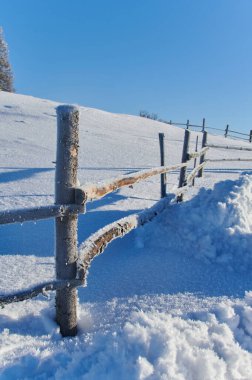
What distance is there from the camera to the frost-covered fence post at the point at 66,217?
2.29 m

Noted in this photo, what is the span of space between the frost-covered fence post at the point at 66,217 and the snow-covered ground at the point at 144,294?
0.16 meters

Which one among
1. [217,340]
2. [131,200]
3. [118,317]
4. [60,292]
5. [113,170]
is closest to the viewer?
[217,340]

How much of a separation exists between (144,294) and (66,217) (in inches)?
50.8

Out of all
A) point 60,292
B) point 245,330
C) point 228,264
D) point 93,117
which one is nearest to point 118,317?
point 60,292

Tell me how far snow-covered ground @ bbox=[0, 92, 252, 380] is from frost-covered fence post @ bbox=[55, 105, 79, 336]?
0.53 ft

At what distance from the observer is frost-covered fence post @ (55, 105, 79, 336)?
2287 mm

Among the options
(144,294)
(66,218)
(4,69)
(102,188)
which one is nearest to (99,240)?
(102,188)

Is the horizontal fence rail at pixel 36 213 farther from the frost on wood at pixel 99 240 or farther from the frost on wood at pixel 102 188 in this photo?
the frost on wood at pixel 99 240

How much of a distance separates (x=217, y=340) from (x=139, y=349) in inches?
21.6

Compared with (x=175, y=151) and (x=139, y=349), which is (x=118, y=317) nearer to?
(x=139, y=349)

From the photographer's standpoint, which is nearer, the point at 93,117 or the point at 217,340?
the point at 217,340

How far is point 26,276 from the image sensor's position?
345cm

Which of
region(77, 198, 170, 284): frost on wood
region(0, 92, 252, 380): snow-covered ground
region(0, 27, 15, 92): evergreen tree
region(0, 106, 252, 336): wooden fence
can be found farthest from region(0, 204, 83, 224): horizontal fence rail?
region(0, 27, 15, 92): evergreen tree

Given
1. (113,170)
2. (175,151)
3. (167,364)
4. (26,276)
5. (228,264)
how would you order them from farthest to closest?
(175,151)
(113,170)
(228,264)
(26,276)
(167,364)
